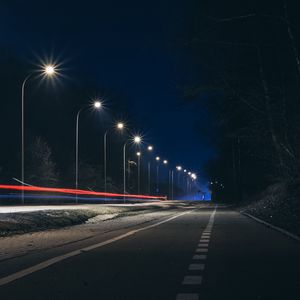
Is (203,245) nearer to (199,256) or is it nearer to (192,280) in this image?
(199,256)

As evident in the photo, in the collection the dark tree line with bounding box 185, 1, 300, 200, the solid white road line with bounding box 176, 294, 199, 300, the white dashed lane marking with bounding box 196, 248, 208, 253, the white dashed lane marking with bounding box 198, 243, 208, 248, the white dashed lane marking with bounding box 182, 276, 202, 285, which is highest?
the dark tree line with bounding box 185, 1, 300, 200

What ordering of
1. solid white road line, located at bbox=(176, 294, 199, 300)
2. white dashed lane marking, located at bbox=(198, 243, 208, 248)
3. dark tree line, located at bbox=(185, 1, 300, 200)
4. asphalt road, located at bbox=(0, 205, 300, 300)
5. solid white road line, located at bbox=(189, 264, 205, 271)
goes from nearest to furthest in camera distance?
solid white road line, located at bbox=(176, 294, 199, 300) < asphalt road, located at bbox=(0, 205, 300, 300) < solid white road line, located at bbox=(189, 264, 205, 271) < white dashed lane marking, located at bbox=(198, 243, 208, 248) < dark tree line, located at bbox=(185, 1, 300, 200)

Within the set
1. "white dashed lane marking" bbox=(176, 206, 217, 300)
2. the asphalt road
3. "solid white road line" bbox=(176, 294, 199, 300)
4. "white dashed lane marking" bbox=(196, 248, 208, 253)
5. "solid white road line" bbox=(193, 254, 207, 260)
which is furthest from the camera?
"white dashed lane marking" bbox=(196, 248, 208, 253)

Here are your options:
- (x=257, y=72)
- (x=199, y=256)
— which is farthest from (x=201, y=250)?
(x=257, y=72)

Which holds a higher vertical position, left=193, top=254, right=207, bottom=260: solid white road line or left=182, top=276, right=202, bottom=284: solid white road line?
left=182, top=276, right=202, bottom=284: solid white road line

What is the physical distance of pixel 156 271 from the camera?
1162cm

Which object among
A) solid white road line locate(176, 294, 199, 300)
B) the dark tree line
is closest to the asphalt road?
solid white road line locate(176, 294, 199, 300)

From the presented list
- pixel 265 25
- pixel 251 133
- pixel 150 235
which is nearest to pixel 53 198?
pixel 251 133

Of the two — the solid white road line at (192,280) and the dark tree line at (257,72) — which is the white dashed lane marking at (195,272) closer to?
the solid white road line at (192,280)

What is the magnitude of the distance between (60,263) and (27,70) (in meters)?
94.8

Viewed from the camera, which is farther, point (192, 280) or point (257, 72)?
point (257, 72)

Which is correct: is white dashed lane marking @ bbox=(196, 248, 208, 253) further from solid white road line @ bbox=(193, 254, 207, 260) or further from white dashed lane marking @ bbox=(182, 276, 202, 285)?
white dashed lane marking @ bbox=(182, 276, 202, 285)

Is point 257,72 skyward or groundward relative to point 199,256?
skyward

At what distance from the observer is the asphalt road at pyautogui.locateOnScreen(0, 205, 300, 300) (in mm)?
9117
